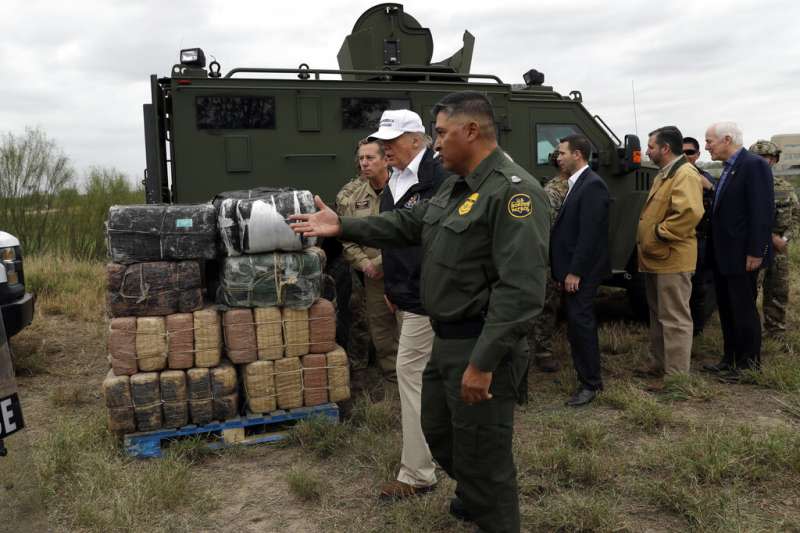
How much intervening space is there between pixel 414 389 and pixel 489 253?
110 centimetres

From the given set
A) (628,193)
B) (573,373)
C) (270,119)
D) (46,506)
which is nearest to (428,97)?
(270,119)

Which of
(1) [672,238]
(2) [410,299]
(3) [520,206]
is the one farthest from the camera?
(1) [672,238]

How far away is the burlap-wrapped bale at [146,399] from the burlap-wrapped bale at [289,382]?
66cm

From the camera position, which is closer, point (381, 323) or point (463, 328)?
point (463, 328)

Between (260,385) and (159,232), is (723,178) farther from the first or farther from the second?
(159,232)

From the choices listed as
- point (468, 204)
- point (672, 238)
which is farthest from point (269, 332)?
point (672, 238)

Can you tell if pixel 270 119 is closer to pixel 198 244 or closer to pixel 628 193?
pixel 198 244

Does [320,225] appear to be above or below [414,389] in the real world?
above

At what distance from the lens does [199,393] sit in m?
3.78

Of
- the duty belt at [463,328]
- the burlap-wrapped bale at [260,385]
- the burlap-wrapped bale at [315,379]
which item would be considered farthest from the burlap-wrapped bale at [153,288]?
the duty belt at [463,328]

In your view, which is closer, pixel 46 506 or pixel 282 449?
pixel 46 506

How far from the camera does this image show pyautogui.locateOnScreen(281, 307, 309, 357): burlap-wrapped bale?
3.91m

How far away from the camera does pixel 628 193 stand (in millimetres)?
6254

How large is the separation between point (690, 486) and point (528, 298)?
1.64 metres
